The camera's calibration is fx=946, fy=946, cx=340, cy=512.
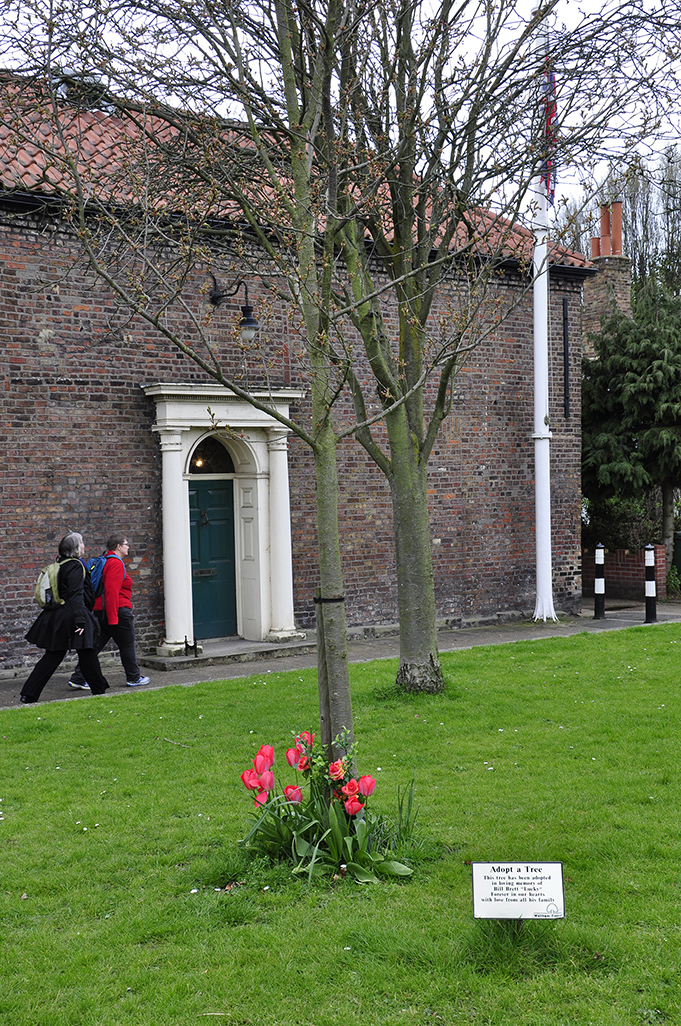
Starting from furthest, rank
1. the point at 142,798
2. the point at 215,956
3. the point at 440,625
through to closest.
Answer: the point at 440,625 → the point at 142,798 → the point at 215,956

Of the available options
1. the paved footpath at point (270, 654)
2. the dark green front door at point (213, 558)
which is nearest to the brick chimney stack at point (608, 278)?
the paved footpath at point (270, 654)

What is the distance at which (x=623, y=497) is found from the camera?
18.1m

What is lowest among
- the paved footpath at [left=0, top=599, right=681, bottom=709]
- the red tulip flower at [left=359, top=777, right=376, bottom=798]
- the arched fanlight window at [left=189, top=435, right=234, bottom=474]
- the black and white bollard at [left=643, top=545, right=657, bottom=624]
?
the paved footpath at [left=0, top=599, right=681, bottom=709]

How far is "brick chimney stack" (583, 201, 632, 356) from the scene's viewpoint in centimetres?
2169

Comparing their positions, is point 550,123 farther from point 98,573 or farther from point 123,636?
point 123,636

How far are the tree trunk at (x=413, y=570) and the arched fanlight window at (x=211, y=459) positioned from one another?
4.39 meters

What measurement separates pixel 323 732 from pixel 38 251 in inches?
298

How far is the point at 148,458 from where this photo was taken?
11.4 metres

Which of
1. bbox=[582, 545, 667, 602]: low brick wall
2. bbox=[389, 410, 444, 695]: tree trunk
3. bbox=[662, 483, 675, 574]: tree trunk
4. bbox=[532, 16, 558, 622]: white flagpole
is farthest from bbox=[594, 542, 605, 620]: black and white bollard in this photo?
bbox=[389, 410, 444, 695]: tree trunk

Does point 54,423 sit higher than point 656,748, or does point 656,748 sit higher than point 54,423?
point 54,423

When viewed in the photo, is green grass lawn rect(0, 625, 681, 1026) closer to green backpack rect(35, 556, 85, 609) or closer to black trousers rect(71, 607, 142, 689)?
green backpack rect(35, 556, 85, 609)

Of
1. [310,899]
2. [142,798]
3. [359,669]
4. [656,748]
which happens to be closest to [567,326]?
[359,669]

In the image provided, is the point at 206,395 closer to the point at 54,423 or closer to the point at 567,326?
the point at 54,423

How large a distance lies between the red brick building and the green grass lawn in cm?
306
